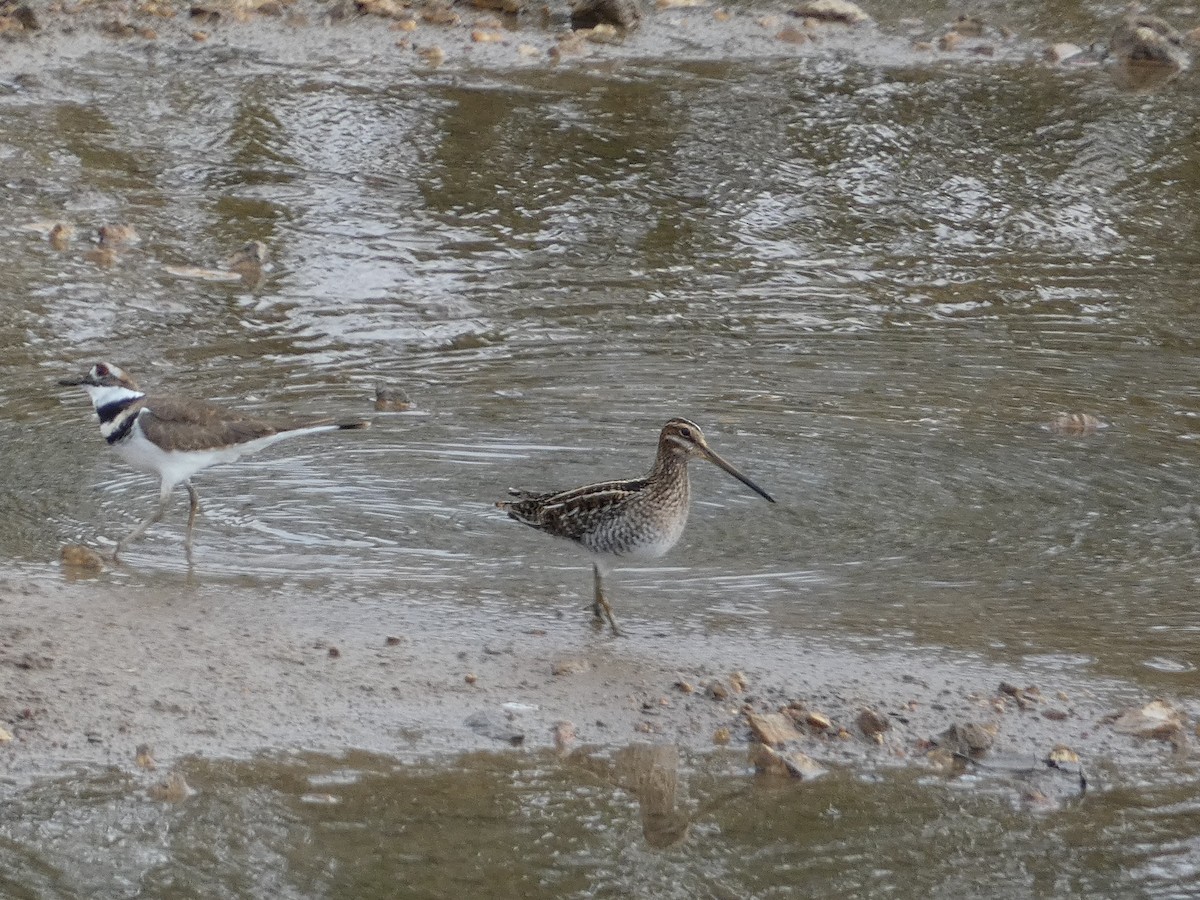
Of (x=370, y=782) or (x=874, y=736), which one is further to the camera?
(x=874, y=736)

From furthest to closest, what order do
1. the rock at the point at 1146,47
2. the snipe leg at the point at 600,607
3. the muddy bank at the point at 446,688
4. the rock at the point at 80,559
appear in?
the rock at the point at 1146,47 < the rock at the point at 80,559 < the snipe leg at the point at 600,607 < the muddy bank at the point at 446,688

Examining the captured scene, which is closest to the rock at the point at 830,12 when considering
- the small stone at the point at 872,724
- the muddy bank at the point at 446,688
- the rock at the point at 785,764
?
the muddy bank at the point at 446,688

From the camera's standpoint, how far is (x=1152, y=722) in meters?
6.50

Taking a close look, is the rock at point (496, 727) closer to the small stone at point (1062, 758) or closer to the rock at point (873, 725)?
the rock at point (873, 725)

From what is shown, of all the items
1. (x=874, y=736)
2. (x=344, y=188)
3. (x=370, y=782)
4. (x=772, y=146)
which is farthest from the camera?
(x=772, y=146)

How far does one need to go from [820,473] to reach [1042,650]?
1.99 m

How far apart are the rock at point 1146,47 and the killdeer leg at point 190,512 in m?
11.2

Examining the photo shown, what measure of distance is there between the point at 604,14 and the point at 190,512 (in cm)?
1004

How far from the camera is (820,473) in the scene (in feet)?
29.6

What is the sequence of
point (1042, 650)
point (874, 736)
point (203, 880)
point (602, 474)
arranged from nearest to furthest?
point (203, 880) < point (874, 736) < point (1042, 650) < point (602, 474)

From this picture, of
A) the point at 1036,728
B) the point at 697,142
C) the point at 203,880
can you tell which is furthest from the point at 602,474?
the point at 697,142

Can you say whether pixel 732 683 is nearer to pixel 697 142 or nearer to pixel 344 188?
pixel 344 188

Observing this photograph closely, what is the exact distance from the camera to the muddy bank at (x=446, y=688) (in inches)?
249

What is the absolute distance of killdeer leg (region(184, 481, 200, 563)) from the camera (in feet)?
26.8
